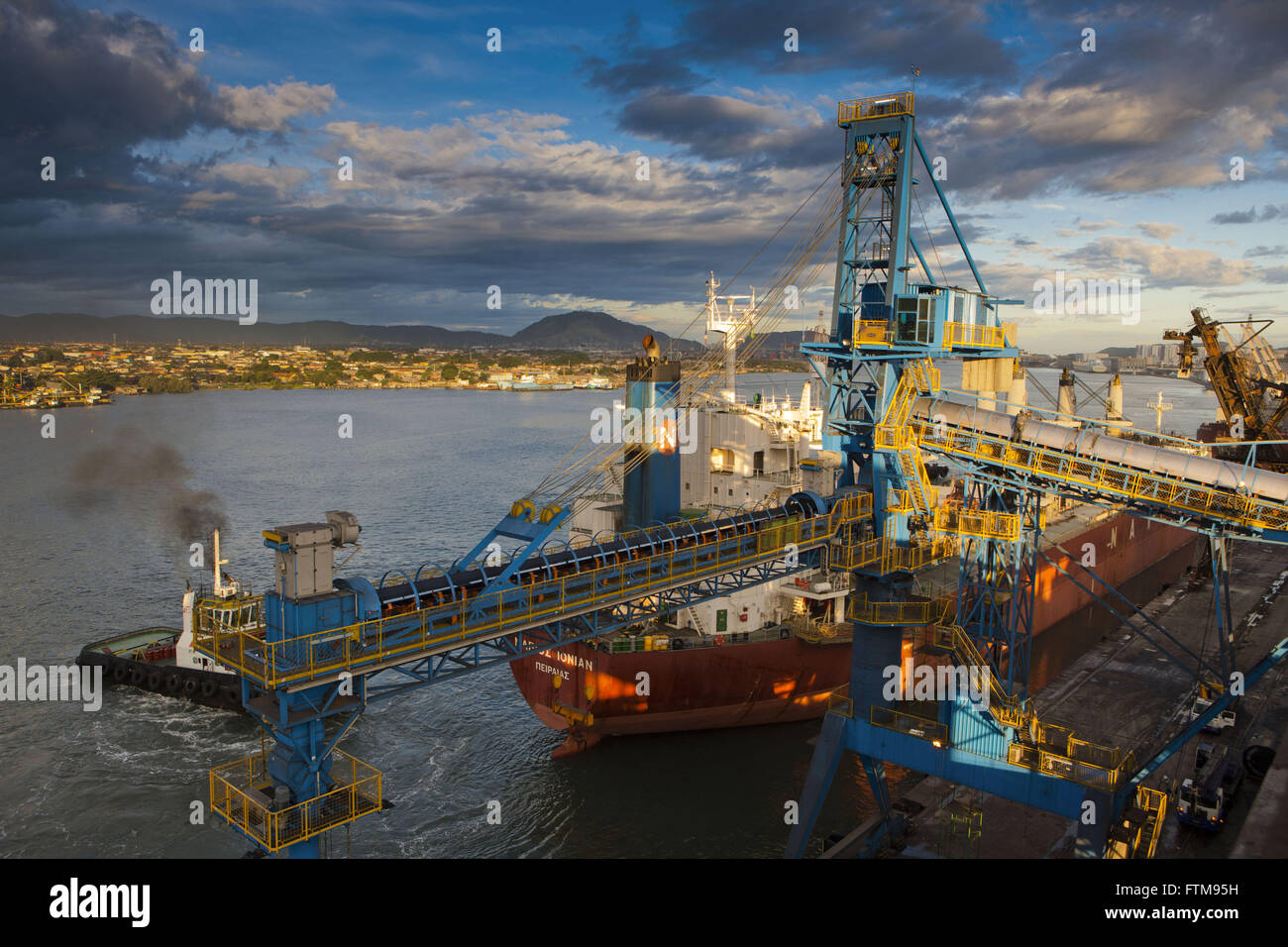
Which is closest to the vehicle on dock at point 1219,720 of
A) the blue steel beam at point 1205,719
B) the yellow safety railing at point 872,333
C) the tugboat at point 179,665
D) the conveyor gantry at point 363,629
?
the blue steel beam at point 1205,719

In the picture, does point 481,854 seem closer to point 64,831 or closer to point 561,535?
point 64,831

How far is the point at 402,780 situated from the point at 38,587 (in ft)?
90.9

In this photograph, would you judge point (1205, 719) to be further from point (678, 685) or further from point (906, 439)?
point (678, 685)

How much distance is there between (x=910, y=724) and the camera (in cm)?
1894

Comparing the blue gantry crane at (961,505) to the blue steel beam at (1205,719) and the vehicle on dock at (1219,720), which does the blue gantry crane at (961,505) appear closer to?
the blue steel beam at (1205,719)

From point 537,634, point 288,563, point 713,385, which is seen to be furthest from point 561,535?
point 288,563

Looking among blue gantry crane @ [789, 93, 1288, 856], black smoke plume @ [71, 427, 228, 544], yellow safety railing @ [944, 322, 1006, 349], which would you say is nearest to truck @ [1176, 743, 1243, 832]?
blue gantry crane @ [789, 93, 1288, 856]

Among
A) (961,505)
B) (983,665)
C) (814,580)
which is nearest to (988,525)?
(961,505)

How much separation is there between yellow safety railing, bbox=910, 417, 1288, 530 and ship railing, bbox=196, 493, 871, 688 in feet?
9.22

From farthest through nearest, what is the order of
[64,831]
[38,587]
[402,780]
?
1. [38,587]
2. [402,780]
3. [64,831]

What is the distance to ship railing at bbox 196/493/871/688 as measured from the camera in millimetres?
13117

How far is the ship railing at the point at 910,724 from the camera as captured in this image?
60.2ft

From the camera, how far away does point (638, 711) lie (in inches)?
1083

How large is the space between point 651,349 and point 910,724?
1289cm
